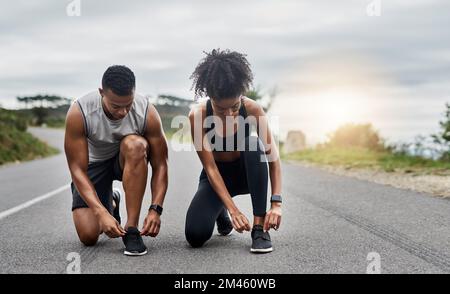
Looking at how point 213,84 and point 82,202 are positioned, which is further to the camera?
point 82,202

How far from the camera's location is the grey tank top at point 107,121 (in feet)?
16.8

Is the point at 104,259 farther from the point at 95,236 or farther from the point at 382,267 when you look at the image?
the point at 382,267

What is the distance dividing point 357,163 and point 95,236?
10.2 m

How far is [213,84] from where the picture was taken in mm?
4945

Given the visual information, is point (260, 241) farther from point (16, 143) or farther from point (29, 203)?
point (16, 143)

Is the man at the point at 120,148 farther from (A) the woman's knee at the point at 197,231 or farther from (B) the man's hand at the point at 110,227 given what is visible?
(A) the woman's knee at the point at 197,231

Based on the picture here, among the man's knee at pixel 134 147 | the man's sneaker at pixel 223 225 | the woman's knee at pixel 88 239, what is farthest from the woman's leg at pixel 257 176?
the woman's knee at pixel 88 239

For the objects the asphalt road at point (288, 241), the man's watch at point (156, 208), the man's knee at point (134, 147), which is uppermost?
the man's knee at point (134, 147)

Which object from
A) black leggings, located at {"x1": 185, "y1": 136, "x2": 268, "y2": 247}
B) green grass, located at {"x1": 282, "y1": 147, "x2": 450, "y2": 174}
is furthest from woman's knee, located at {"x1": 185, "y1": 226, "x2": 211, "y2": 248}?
green grass, located at {"x1": 282, "y1": 147, "x2": 450, "y2": 174}

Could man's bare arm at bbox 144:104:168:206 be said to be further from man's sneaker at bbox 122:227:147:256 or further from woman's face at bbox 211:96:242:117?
woman's face at bbox 211:96:242:117

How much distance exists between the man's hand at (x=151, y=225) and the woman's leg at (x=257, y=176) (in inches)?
30.8

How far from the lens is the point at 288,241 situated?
17.5 ft

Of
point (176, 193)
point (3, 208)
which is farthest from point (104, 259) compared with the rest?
point (176, 193)

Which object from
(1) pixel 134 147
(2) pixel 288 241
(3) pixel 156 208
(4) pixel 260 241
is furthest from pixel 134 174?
(2) pixel 288 241
